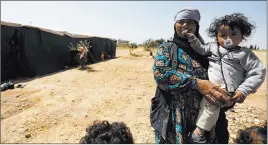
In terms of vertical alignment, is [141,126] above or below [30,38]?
below

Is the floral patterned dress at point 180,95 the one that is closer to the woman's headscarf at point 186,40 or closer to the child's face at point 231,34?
the woman's headscarf at point 186,40

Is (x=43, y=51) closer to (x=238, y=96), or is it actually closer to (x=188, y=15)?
(x=188, y=15)

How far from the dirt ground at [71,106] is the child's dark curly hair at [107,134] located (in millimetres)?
2779

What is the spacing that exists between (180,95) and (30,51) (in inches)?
305

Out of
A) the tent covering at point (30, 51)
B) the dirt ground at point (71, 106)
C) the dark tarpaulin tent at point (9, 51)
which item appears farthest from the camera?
the tent covering at point (30, 51)

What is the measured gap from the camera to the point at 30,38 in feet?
28.2

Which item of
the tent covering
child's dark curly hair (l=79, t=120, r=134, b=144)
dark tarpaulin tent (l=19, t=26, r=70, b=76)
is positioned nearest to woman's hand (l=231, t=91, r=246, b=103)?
child's dark curly hair (l=79, t=120, r=134, b=144)

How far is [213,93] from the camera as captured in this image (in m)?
1.63

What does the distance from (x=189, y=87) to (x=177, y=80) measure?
0.29ft

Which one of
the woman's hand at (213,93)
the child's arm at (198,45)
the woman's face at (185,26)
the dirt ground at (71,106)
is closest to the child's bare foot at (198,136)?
the woman's hand at (213,93)

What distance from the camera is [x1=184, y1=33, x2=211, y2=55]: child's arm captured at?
174 centimetres

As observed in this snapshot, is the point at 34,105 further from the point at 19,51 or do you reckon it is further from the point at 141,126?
the point at 19,51

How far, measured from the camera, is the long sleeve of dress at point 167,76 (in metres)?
1.67

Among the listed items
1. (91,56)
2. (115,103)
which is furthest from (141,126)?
(91,56)
